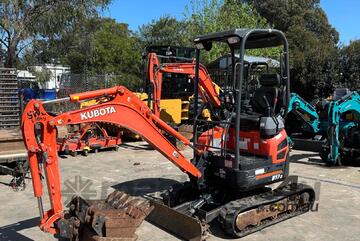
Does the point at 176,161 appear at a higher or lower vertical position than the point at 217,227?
higher

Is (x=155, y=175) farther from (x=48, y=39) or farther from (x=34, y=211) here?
(x=48, y=39)

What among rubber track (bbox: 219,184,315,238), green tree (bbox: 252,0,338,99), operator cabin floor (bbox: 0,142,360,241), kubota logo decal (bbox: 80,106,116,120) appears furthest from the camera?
green tree (bbox: 252,0,338,99)

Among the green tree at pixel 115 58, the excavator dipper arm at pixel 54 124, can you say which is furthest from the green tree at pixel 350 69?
the green tree at pixel 115 58

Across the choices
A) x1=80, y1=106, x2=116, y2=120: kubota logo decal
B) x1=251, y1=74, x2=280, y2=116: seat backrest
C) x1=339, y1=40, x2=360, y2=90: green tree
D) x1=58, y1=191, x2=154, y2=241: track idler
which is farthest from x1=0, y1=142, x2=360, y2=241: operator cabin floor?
x1=339, y1=40, x2=360, y2=90: green tree

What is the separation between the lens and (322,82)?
61.4ft

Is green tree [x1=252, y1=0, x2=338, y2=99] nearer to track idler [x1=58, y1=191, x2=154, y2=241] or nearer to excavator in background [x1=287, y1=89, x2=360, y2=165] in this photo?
excavator in background [x1=287, y1=89, x2=360, y2=165]

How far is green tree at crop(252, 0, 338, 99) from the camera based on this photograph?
1889cm

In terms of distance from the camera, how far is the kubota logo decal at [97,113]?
5062 millimetres

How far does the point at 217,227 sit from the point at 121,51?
28384mm

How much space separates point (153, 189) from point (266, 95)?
10.0ft

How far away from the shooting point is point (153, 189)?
27.3 feet

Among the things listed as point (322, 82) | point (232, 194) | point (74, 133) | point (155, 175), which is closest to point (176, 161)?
point (232, 194)

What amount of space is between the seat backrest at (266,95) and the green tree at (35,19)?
13.3 meters

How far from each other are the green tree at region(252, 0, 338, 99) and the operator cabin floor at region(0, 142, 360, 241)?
7.63 metres
